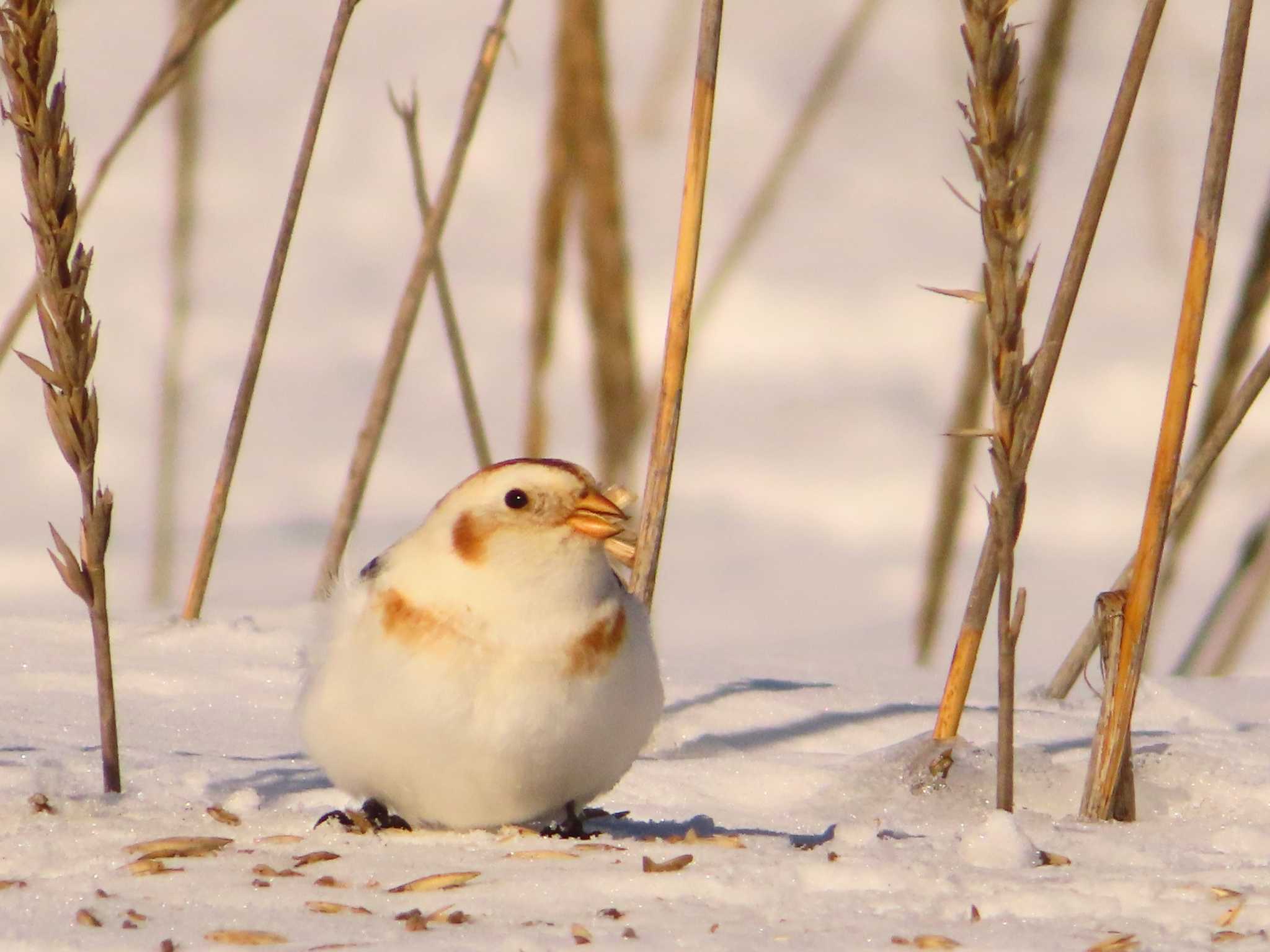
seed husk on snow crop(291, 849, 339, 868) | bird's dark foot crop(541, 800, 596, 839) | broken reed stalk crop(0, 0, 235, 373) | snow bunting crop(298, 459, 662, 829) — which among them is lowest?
bird's dark foot crop(541, 800, 596, 839)

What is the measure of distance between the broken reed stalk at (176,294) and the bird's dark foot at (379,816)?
2.17m

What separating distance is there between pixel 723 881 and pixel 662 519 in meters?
0.97

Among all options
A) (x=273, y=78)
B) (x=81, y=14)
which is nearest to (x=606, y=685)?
(x=273, y=78)

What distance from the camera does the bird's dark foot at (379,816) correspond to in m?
2.25

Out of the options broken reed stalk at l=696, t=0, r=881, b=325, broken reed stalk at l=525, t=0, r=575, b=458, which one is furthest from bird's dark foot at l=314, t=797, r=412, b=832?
broken reed stalk at l=696, t=0, r=881, b=325

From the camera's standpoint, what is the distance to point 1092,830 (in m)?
2.13

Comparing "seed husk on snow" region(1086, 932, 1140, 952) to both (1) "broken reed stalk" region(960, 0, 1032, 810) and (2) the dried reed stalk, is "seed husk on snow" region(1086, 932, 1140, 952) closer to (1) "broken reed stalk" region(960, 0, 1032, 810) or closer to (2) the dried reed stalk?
(1) "broken reed stalk" region(960, 0, 1032, 810)

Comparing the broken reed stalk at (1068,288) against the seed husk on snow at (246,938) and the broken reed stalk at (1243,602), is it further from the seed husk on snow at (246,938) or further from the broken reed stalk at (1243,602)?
the broken reed stalk at (1243,602)

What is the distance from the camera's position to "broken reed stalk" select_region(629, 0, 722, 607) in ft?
8.28

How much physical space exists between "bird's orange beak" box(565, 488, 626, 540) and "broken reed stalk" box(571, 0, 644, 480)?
1.46m

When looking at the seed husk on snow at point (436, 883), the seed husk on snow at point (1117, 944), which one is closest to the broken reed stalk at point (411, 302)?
the seed husk on snow at point (436, 883)

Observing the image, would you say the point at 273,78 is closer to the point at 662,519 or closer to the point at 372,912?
the point at 662,519

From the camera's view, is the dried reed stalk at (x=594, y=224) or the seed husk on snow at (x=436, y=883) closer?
the seed husk on snow at (x=436, y=883)

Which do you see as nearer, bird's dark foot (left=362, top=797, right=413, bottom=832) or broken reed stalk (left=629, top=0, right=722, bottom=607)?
bird's dark foot (left=362, top=797, right=413, bottom=832)
